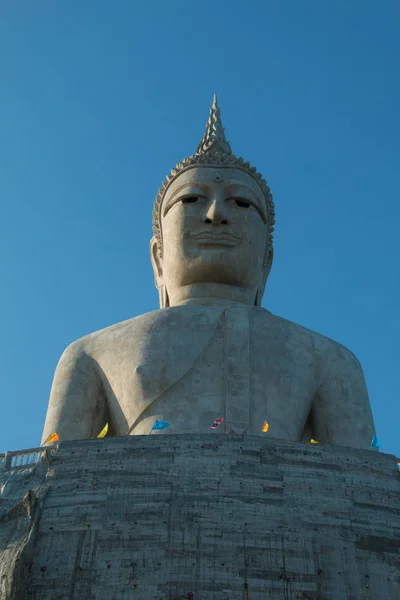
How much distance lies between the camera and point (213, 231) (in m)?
17.0

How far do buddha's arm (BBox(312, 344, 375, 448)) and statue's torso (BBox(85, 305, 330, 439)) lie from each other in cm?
22

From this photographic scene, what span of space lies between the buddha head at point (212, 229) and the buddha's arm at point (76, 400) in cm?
234

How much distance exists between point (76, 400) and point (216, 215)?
4167 mm

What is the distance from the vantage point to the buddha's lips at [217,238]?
17.0m

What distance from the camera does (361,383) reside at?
15.7 meters

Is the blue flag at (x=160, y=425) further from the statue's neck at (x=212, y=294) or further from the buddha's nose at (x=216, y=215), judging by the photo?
the buddha's nose at (x=216, y=215)

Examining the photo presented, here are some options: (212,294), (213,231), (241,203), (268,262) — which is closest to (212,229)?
(213,231)

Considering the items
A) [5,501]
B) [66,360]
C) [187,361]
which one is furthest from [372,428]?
[5,501]

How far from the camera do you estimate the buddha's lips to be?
1697 cm

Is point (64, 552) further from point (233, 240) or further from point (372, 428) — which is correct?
point (233, 240)

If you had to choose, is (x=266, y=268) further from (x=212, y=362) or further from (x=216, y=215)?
(x=212, y=362)

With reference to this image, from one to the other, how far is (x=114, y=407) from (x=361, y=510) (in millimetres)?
5095

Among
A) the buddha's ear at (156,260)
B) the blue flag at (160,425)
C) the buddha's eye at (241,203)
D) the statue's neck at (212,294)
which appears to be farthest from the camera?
the buddha's ear at (156,260)

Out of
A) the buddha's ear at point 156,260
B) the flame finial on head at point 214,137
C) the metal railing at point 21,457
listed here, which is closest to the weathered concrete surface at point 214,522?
the metal railing at point 21,457
